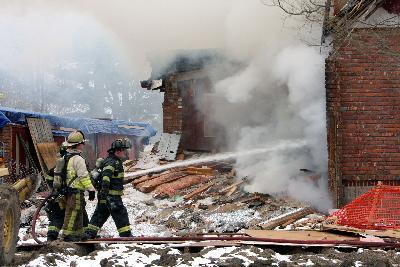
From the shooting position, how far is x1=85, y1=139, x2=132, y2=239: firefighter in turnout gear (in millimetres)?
7020

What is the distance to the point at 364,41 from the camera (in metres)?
9.38

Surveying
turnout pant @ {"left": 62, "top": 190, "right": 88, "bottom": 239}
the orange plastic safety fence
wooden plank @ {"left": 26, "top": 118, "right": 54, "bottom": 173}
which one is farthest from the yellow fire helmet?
wooden plank @ {"left": 26, "top": 118, "right": 54, "bottom": 173}

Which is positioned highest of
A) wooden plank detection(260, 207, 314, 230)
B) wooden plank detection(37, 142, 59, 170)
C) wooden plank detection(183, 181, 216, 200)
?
wooden plank detection(37, 142, 59, 170)

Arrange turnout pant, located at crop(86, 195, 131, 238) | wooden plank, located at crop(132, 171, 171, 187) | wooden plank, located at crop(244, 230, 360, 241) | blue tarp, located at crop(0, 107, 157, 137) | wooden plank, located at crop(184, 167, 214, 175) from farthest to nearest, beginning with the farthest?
blue tarp, located at crop(0, 107, 157, 137), wooden plank, located at crop(132, 171, 171, 187), wooden plank, located at crop(184, 167, 214, 175), turnout pant, located at crop(86, 195, 131, 238), wooden plank, located at crop(244, 230, 360, 241)

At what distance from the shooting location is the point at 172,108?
14844mm

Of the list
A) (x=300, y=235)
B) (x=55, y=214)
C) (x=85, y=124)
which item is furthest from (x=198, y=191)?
(x=85, y=124)

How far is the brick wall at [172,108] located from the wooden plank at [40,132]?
11.7 feet

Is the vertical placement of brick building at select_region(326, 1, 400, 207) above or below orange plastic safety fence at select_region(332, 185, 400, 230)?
above

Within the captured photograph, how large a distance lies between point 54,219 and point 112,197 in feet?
2.67

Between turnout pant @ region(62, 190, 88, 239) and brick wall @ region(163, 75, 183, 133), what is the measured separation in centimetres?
796

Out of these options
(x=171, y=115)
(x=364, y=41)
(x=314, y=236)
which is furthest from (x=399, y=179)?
(x=171, y=115)

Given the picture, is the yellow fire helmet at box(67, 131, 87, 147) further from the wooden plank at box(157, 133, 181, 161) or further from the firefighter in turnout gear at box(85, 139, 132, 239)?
the wooden plank at box(157, 133, 181, 161)

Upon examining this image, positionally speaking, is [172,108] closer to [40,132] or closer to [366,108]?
[40,132]

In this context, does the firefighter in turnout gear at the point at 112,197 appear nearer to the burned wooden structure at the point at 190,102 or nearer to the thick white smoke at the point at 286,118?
the thick white smoke at the point at 286,118
